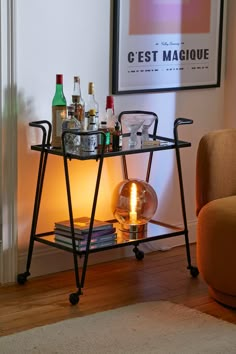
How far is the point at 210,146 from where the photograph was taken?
362 centimetres

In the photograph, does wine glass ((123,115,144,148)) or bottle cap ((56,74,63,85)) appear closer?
bottle cap ((56,74,63,85))

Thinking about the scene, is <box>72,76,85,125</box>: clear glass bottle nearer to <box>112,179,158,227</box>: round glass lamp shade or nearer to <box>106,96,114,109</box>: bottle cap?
<box>106,96,114,109</box>: bottle cap

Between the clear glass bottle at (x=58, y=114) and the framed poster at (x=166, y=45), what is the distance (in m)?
0.43

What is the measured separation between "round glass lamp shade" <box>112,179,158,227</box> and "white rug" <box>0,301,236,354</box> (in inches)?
23.6

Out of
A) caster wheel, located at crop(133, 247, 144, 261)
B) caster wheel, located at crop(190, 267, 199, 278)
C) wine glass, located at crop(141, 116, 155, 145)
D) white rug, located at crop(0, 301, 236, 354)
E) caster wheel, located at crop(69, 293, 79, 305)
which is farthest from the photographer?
caster wheel, located at crop(133, 247, 144, 261)

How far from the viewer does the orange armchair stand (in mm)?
3396

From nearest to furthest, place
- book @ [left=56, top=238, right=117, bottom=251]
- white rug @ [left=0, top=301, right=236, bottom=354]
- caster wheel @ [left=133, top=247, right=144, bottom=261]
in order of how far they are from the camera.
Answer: white rug @ [left=0, top=301, right=236, bottom=354]
book @ [left=56, top=238, right=117, bottom=251]
caster wheel @ [left=133, top=247, right=144, bottom=261]

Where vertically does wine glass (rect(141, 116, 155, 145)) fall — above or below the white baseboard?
above

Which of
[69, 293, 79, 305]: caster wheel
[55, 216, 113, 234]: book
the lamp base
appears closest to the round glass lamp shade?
the lamp base

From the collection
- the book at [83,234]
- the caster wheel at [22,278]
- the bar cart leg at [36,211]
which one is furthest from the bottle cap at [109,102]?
the caster wheel at [22,278]

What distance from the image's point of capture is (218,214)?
3.42 meters

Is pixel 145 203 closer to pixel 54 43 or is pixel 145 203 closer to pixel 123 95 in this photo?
pixel 123 95

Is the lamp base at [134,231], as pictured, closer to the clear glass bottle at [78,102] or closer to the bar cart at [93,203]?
the bar cart at [93,203]

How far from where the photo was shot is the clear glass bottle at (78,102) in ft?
12.1
